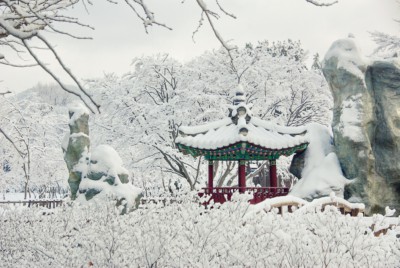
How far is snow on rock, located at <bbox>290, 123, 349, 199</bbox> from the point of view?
12664 mm

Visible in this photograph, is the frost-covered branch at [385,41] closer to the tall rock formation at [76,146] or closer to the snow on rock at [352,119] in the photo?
the snow on rock at [352,119]

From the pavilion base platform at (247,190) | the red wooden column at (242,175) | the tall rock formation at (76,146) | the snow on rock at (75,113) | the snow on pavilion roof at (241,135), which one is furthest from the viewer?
the snow on rock at (75,113)

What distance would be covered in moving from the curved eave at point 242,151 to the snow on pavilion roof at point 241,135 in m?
0.05

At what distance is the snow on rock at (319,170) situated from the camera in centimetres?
1266

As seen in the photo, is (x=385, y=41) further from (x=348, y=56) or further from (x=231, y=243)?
(x=231, y=243)

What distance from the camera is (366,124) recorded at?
1323 cm

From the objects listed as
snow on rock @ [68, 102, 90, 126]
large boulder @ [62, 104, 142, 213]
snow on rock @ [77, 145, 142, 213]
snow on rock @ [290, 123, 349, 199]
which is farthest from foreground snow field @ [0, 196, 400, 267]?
snow on rock @ [68, 102, 90, 126]

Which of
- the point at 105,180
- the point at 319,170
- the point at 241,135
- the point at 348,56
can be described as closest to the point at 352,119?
the point at 319,170

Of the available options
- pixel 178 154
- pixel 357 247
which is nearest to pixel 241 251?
pixel 357 247

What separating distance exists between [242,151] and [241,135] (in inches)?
23.1

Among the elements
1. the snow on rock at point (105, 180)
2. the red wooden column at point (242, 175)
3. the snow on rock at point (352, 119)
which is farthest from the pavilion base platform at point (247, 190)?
the snow on rock at point (352, 119)

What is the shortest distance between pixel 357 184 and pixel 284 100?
861 centimetres

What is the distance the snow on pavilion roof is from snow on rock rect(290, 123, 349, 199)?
19.7 inches

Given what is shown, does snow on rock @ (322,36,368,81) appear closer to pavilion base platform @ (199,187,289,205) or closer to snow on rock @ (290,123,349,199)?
snow on rock @ (290,123,349,199)
